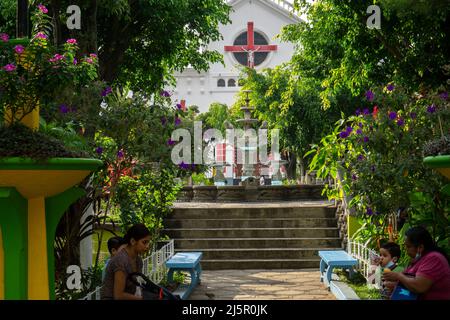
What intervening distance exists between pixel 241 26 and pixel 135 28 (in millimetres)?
40008

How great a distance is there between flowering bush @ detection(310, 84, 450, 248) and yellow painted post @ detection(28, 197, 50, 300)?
453 cm

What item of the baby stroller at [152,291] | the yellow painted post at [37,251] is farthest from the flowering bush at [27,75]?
the baby stroller at [152,291]

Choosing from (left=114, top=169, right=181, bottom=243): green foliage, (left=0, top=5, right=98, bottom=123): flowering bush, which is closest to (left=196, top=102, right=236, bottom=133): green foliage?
(left=114, top=169, right=181, bottom=243): green foliage

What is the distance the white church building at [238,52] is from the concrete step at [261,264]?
3954 centimetres

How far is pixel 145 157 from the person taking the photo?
8.52 meters

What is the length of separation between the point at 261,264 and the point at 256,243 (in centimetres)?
76

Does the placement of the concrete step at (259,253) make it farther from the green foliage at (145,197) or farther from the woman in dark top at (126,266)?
the woman in dark top at (126,266)

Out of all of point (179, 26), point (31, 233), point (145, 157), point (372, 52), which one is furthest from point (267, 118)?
point (31, 233)

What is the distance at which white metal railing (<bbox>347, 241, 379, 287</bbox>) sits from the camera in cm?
930

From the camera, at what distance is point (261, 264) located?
13242 mm

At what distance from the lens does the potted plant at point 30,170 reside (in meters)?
4.66

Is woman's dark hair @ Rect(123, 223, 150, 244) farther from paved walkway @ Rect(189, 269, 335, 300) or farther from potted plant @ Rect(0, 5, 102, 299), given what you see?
paved walkway @ Rect(189, 269, 335, 300)

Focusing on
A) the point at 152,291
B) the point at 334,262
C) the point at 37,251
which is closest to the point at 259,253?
the point at 334,262
